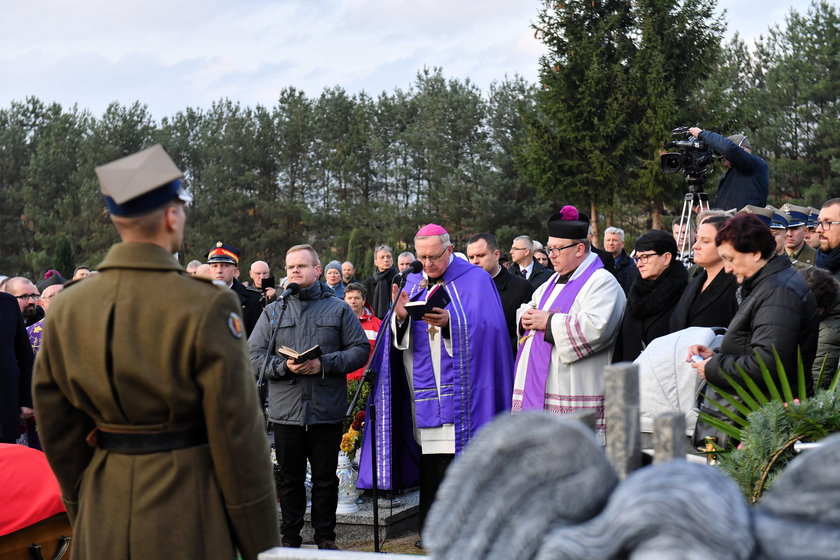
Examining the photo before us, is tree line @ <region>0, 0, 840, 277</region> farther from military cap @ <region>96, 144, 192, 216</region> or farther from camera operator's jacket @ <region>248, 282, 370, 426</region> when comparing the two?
military cap @ <region>96, 144, 192, 216</region>

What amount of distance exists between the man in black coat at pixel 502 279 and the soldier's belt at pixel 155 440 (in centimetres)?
478

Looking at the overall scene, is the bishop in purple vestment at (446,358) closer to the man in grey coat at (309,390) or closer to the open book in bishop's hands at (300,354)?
the man in grey coat at (309,390)

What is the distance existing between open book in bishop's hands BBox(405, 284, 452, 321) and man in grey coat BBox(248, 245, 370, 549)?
0.48 metres

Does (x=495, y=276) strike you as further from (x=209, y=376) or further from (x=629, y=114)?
(x=629, y=114)

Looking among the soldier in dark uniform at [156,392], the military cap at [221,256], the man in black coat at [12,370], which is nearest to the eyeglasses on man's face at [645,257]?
the soldier in dark uniform at [156,392]

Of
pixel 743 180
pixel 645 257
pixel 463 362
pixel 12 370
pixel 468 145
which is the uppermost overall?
pixel 468 145

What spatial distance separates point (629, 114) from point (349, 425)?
73.5 feet

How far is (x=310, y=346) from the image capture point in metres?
6.16

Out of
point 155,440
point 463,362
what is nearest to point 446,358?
point 463,362

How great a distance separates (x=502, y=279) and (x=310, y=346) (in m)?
2.33

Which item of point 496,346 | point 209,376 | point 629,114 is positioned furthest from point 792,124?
point 209,376

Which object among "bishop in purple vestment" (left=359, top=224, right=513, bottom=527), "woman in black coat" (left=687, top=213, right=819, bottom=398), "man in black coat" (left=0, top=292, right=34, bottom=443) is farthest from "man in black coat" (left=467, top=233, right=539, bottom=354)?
"man in black coat" (left=0, top=292, right=34, bottom=443)

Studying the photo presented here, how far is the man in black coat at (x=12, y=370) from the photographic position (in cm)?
612

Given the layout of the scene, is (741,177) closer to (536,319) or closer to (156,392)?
(536,319)
